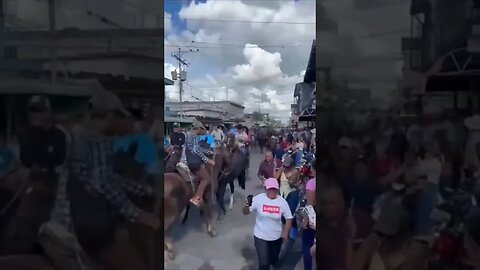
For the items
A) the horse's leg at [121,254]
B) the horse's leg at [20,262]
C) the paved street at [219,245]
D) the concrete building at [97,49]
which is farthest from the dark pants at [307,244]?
the horse's leg at [20,262]

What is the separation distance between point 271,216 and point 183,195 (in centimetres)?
87

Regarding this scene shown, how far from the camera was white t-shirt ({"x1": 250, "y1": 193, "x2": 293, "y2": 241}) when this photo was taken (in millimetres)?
4203

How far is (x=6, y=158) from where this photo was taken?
2.24 m

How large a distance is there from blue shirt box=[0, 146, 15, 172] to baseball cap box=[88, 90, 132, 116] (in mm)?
438

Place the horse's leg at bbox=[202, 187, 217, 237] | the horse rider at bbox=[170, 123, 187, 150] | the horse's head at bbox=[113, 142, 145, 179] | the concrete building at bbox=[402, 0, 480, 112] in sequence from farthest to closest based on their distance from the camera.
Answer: the horse rider at bbox=[170, 123, 187, 150]
the horse's leg at bbox=[202, 187, 217, 237]
the horse's head at bbox=[113, 142, 145, 179]
the concrete building at bbox=[402, 0, 480, 112]

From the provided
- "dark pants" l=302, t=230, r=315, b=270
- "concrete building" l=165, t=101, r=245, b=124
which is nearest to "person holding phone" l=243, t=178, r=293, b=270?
"dark pants" l=302, t=230, r=315, b=270

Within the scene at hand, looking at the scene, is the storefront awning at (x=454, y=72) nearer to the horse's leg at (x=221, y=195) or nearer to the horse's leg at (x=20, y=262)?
the horse's leg at (x=20, y=262)

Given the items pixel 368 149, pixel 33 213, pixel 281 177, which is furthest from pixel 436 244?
pixel 281 177

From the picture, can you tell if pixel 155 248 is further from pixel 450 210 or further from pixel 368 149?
pixel 450 210

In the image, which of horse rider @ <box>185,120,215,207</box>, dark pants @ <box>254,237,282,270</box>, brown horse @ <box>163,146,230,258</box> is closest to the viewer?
brown horse @ <box>163,146,230,258</box>

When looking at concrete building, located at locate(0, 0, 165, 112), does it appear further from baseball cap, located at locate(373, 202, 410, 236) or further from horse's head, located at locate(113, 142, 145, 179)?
baseball cap, located at locate(373, 202, 410, 236)

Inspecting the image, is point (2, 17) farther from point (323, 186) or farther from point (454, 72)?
point (454, 72)

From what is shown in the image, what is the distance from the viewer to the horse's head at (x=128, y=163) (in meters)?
2.34

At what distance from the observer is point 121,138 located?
7.64 ft
